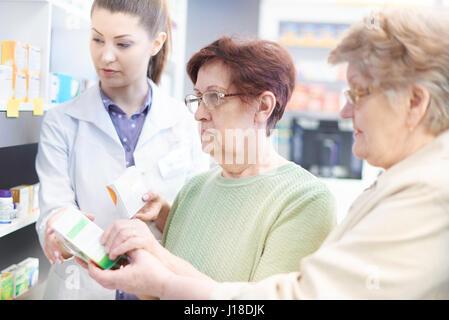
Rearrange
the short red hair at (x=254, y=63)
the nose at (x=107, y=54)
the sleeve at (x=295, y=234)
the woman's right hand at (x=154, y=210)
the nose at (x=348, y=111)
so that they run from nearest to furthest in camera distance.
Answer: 1. the nose at (x=348, y=111)
2. the sleeve at (x=295, y=234)
3. the short red hair at (x=254, y=63)
4. the woman's right hand at (x=154, y=210)
5. the nose at (x=107, y=54)

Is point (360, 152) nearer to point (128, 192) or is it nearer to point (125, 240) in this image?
point (125, 240)

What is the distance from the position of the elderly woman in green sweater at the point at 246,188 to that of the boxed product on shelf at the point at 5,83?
2.45ft

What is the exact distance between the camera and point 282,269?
1.25 meters

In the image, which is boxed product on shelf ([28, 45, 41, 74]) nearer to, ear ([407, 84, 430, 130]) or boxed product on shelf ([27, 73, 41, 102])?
boxed product on shelf ([27, 73, 41, 102])

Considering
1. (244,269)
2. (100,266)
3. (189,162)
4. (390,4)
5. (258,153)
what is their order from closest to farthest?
(390,4), (100,266), (244,269), (258,153), (189,162)

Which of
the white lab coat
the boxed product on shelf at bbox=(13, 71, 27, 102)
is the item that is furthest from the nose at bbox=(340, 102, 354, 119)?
the boxed product on shelf at bbox=(13, 71, 27, 102)

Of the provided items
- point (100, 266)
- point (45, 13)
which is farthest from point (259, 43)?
point (45, 13)

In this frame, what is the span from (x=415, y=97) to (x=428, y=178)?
0.57 feet

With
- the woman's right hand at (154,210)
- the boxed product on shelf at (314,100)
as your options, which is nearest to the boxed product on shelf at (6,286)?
the woman's right hand at (154,210)

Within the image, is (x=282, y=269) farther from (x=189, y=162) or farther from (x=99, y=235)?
(x=189, y=162)

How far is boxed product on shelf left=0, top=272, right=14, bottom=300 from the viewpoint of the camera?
2.23 metres

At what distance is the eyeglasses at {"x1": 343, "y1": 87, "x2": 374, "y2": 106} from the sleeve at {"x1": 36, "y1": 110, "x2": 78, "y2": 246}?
3.62ft

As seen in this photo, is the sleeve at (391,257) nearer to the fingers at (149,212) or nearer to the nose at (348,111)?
the nose at (348,111)

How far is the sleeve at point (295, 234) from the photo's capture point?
126 cm
